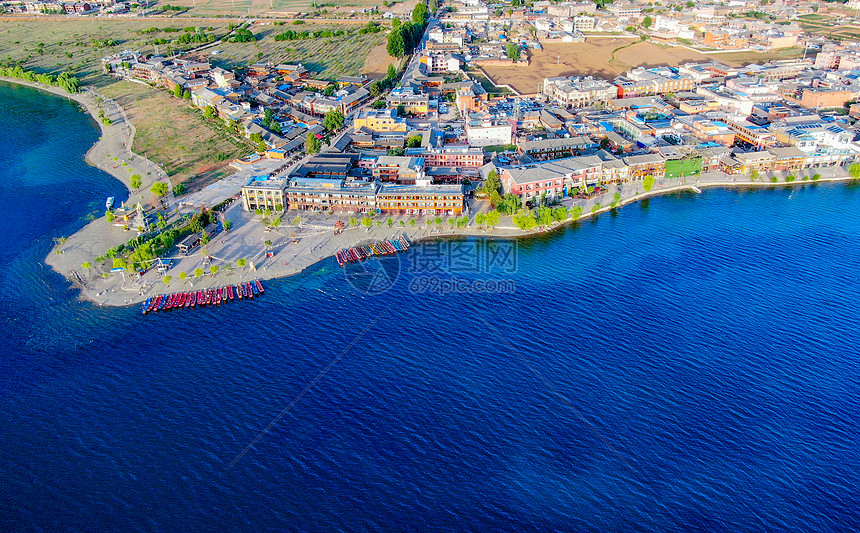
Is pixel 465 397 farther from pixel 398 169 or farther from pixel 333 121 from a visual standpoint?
pixel 333 121

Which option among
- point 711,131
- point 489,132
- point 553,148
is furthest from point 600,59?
point 553,148

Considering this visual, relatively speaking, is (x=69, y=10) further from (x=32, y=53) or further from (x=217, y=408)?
(x=217, y=408)

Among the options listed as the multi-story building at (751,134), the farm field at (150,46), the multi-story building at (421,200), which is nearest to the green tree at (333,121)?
the multi-story building at (421,200)

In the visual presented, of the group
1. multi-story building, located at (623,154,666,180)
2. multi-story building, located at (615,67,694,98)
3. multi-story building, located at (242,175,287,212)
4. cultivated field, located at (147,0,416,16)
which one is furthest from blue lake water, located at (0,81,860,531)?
cultivated field, located at (147,0,416,16)

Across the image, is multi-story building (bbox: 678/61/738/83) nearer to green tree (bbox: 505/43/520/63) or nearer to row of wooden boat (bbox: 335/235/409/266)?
green tree (bbox: 505/43/520/63)

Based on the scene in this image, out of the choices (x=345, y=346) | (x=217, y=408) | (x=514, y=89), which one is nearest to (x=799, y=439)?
(x=345, y=346)

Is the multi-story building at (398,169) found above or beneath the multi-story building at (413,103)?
beneath

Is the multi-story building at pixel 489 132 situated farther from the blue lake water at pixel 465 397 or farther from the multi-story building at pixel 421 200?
the blue lake water at pixel 465 397
